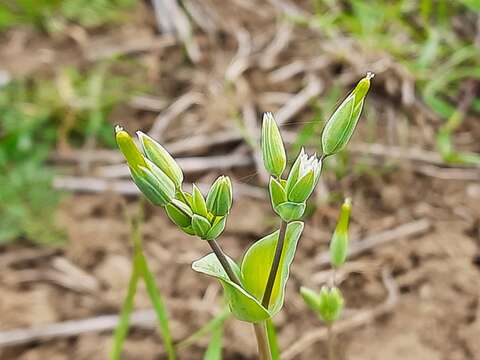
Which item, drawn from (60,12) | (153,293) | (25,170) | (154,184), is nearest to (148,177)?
(154,184)

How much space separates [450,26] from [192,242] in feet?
3.22

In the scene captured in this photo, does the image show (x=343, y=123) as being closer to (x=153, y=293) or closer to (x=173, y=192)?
(x=173, y=192)

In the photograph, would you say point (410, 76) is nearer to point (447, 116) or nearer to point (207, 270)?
point (447, 116)

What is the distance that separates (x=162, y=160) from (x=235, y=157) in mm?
979

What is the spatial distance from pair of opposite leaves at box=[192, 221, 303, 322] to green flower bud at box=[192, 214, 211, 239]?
4 cm

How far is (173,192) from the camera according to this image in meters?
0.64

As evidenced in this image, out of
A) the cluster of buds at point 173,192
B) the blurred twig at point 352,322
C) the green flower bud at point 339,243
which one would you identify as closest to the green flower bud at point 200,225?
the cluster of buds at point 173,192

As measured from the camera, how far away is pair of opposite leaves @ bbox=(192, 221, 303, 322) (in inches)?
27.0

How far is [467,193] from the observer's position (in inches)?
59.9

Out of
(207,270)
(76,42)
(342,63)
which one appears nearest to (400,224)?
(342,63)

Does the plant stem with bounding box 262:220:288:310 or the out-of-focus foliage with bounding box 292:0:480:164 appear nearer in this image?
the plant stem with bounding box 262:220:288:310

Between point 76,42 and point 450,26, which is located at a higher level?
point 76,42

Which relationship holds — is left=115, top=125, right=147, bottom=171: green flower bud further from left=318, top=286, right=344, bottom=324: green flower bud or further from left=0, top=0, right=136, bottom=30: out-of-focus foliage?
left=0, top=0, right=136, bottom=30: out-of-focus foliage

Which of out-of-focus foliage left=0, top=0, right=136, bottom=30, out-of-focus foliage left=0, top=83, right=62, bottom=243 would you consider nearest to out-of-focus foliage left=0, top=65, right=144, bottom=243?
out-of-focus foliage left=0, top=83, right=62, bottom=243
